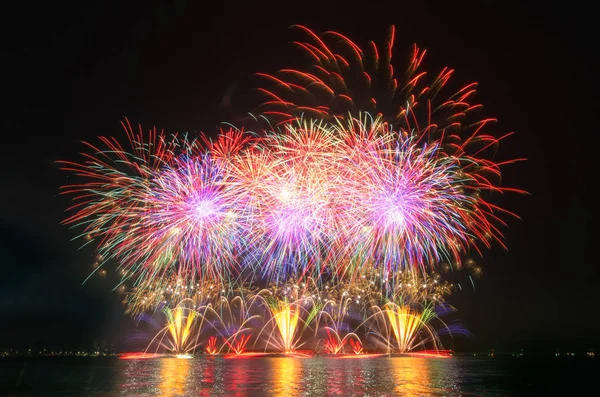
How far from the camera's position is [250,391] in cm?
2512

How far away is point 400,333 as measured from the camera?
5475 cm

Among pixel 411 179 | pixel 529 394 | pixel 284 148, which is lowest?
pixel 529 394

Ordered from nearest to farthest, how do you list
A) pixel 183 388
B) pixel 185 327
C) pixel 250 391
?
pixel 250 391 < pixel 183 388 < pixel 185 327

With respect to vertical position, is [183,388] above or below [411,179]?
below

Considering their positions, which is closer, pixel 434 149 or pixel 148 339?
pixel 434 149

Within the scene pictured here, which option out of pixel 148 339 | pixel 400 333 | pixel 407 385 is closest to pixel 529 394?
pixel 407 385

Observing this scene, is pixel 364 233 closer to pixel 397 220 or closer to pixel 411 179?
pixel 397 220

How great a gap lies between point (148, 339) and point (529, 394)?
4057 inches

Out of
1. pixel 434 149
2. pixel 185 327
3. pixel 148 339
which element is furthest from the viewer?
pixel 148 339

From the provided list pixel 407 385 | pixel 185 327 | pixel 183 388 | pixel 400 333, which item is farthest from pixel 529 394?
pixel 185 327

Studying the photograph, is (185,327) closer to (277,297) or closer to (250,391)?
(277,297)

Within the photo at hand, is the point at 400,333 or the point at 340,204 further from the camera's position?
the point at 400,333

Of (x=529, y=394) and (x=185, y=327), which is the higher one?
(x=185, y=327)

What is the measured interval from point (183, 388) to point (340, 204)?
1297cm
